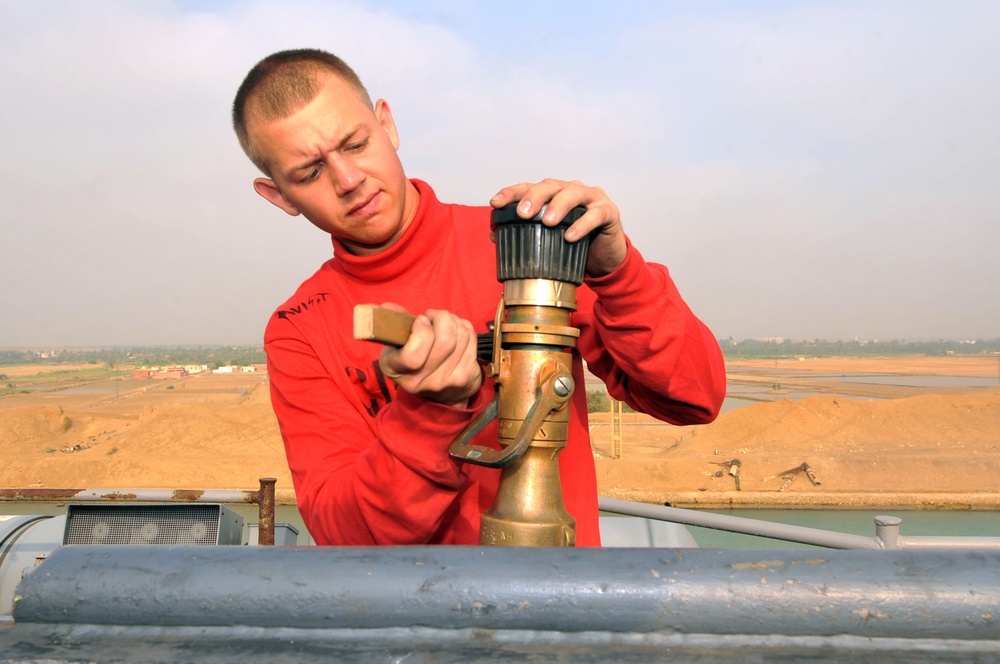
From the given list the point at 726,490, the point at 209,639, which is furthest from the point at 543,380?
the point at 726,490

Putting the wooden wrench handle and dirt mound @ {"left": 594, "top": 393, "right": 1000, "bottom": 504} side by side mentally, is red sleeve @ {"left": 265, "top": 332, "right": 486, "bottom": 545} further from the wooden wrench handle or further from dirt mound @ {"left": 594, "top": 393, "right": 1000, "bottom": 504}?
dirt mound @ {"left": 594, "top": 393, "right": 1000, "bottom": 504}

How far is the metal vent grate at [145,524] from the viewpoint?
3.45m

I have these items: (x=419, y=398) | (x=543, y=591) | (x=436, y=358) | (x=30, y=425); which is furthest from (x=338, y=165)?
(x=30, y=425)

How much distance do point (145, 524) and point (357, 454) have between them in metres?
2.03

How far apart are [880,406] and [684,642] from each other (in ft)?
81.0

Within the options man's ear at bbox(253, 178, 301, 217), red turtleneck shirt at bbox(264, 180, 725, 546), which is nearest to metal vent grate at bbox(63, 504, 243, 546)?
red turtleneck shirt at bbox(264, 180, 725, 546)

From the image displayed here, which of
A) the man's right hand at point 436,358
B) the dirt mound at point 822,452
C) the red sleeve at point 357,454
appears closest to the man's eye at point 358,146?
the red sleeve at point 357,454

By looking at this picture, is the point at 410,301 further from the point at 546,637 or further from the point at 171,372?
the point at 171,372

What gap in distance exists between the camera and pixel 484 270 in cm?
214

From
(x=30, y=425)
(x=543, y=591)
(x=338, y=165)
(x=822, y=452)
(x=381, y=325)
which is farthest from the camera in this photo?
(x=30, y=425)

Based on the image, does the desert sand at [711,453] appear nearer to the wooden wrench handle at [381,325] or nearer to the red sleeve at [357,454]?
the red sleeve at [357,454]

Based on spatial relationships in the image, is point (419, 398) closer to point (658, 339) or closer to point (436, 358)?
point (436, 358)

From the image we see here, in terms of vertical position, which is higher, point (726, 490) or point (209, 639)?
point (209, 639)

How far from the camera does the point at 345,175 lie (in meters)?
1.89
